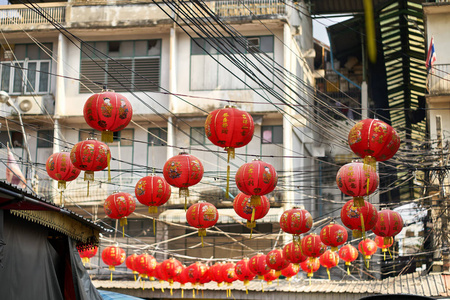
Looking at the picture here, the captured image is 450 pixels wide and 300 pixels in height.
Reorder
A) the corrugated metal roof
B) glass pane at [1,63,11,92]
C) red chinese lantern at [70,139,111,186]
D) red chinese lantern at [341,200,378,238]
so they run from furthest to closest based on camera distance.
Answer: glass pane at [1,63,11,92] → the corrugated metal roof → red chinese lantern at [341,200,378,238] → red chinese lantern at [70,139,111,186]

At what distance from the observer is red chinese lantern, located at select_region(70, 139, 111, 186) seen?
11625 millimetres

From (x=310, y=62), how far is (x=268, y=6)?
646 centimetres

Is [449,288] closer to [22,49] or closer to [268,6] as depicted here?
[268,6]

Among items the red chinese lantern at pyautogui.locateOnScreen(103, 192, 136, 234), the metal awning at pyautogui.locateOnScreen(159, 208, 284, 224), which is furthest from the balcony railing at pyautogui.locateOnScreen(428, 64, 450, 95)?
the red chinese lantern at pyautogui.locateOnScreen(103, 192, 136, 234)

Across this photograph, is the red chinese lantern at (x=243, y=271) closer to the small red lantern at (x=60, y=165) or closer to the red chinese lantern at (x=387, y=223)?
the red chinese lantern at (x=387, y=223)

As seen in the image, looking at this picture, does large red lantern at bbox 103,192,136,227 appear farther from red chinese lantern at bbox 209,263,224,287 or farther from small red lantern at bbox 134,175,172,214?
red chinese lantern at bbox 209,263,224,287

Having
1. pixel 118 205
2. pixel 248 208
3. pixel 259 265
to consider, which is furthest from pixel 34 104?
pixel 248 208

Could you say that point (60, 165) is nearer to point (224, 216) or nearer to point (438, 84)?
point (224, 216)

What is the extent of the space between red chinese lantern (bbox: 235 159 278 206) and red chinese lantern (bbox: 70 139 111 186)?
254 cm

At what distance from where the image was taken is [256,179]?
1191 centimetres

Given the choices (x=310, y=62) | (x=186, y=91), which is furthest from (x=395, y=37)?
(x=186, y=91)

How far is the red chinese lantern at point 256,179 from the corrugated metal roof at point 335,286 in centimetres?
909

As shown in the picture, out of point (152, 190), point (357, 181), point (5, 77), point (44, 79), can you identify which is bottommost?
point (152, 190)

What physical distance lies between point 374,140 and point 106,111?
4.66 m
